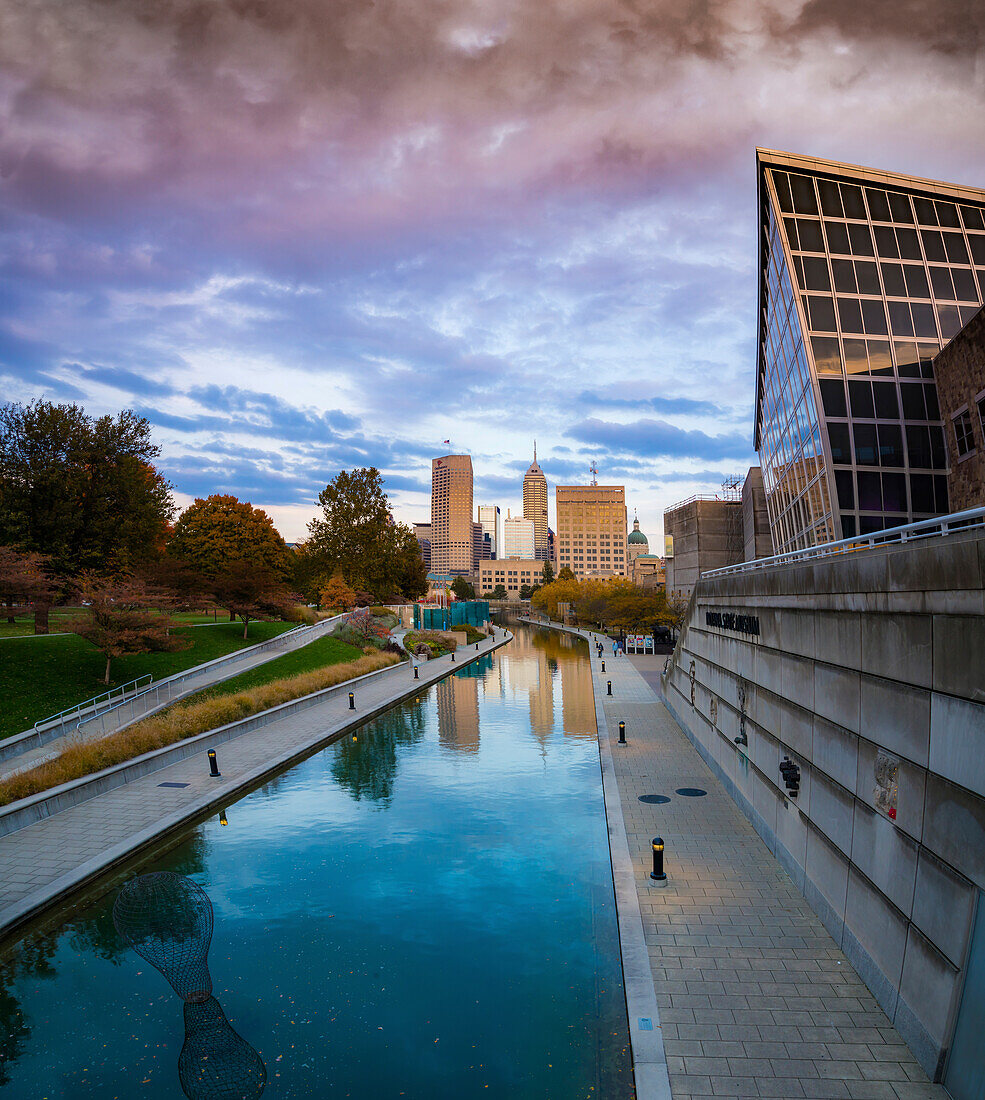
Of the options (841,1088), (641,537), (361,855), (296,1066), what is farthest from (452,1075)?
(641,537)

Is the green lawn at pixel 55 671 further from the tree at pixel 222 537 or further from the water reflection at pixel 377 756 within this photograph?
the tree at pixel 222 537

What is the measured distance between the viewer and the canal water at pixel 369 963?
25.6ft

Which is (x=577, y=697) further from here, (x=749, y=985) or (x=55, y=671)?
(x=749, y=985)

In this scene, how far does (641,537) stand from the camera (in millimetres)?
191750

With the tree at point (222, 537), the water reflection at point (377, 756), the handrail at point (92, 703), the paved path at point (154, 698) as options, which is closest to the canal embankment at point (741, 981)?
the water reflection at point (377, 756)

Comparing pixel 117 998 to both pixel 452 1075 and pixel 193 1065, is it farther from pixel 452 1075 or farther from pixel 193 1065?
pixel 452 1075

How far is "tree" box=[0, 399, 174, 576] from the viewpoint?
105ft

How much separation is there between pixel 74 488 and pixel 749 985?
115 feet

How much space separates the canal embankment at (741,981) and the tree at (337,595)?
48.2 m

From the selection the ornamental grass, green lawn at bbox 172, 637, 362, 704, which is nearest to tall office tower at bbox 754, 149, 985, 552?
the ornamental grass

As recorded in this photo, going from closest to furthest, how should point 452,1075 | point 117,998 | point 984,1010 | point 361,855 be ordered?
point 984,1010
point 452,1075
point 117,998
point 361,855

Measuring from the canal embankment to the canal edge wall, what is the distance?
0.10 ft

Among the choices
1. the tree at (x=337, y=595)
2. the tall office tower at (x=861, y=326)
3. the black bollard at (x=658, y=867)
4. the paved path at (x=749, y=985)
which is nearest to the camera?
the paved path at (x=749, y=985)

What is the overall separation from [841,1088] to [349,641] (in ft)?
148
